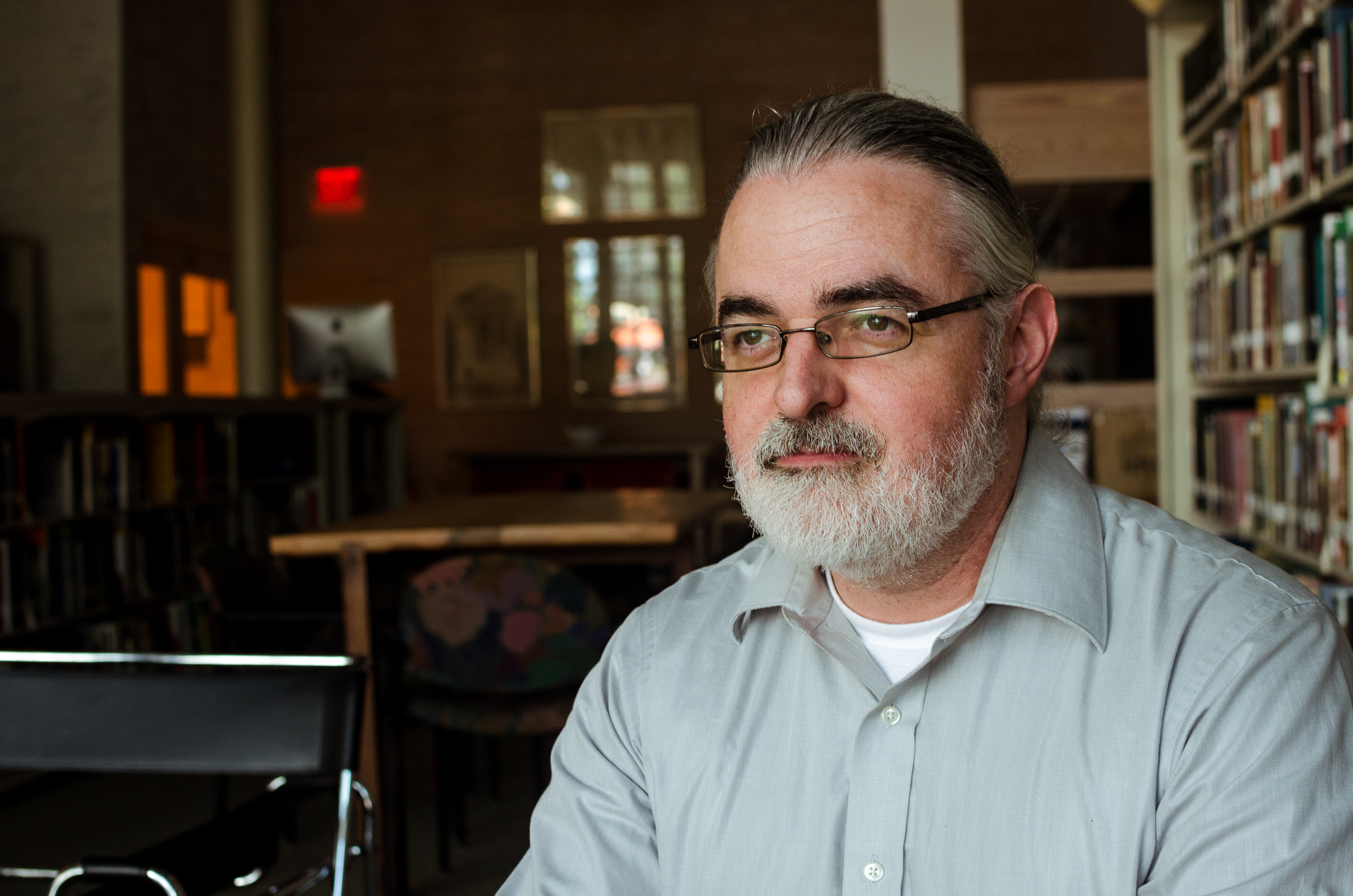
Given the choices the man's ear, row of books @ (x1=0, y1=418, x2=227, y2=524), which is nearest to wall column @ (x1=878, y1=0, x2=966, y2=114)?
the man's ear

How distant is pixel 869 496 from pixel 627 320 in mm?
7992

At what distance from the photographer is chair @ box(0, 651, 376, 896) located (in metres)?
1.60

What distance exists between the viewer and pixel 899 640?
112 centimetres

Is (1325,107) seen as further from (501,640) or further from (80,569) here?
(80,569)

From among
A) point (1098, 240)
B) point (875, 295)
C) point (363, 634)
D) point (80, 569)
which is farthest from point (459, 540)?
point (1098, 240)

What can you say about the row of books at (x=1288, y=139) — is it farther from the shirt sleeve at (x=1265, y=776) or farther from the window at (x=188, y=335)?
the window at (x=188, y=335)

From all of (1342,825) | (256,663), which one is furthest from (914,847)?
(256,663)

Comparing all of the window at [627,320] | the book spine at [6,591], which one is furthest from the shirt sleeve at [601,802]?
the window at [627,320]

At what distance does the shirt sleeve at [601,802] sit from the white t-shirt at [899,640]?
0.24 meters

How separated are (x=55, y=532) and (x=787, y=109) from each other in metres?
3.85

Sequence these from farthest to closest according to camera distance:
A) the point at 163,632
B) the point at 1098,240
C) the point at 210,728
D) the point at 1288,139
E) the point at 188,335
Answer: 1. the point at 188,335
2. the point at 163,632
3. the point at 1098,240
4. the point at 1288,139
5. the point at 210,728

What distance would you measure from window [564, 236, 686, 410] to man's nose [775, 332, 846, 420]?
25.4ft

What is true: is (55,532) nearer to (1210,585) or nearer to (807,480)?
(807,480)

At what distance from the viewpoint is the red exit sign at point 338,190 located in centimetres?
761
